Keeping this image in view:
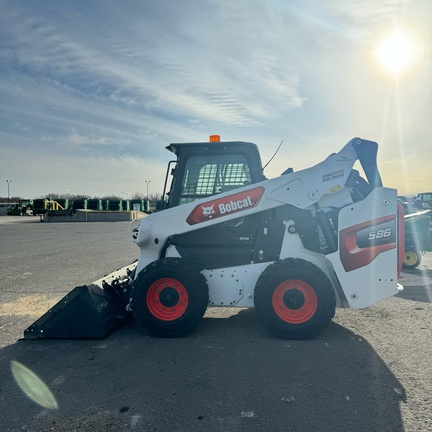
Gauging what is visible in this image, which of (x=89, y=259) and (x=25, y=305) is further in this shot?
(x=89, y=259)

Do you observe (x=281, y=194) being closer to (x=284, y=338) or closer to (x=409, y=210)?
(x=284, y=338)

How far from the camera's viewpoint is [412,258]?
28.5ft

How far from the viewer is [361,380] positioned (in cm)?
323

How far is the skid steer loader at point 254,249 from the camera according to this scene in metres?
4.25

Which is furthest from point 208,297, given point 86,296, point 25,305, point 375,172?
point 25,305

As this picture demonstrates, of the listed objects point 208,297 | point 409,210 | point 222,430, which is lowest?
point 222,430

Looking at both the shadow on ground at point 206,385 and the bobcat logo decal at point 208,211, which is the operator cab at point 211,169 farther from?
the shadow on ground at point 206,385

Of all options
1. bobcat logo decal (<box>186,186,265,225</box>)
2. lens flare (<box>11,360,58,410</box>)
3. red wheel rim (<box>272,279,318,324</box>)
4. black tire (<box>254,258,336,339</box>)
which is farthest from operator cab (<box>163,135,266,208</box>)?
lens flare (<box>11,360,58,410</box>)

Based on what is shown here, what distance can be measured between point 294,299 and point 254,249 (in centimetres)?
83

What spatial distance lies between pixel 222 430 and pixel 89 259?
30.5 ft

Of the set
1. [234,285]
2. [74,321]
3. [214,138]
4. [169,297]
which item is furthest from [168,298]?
[214,138]

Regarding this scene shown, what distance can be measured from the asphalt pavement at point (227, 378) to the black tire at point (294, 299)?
19 cm

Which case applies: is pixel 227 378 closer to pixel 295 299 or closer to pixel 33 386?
pixel 295 299

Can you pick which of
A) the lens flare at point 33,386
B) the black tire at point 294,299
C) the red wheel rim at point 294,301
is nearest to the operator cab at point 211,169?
the black tire at point 294,299
